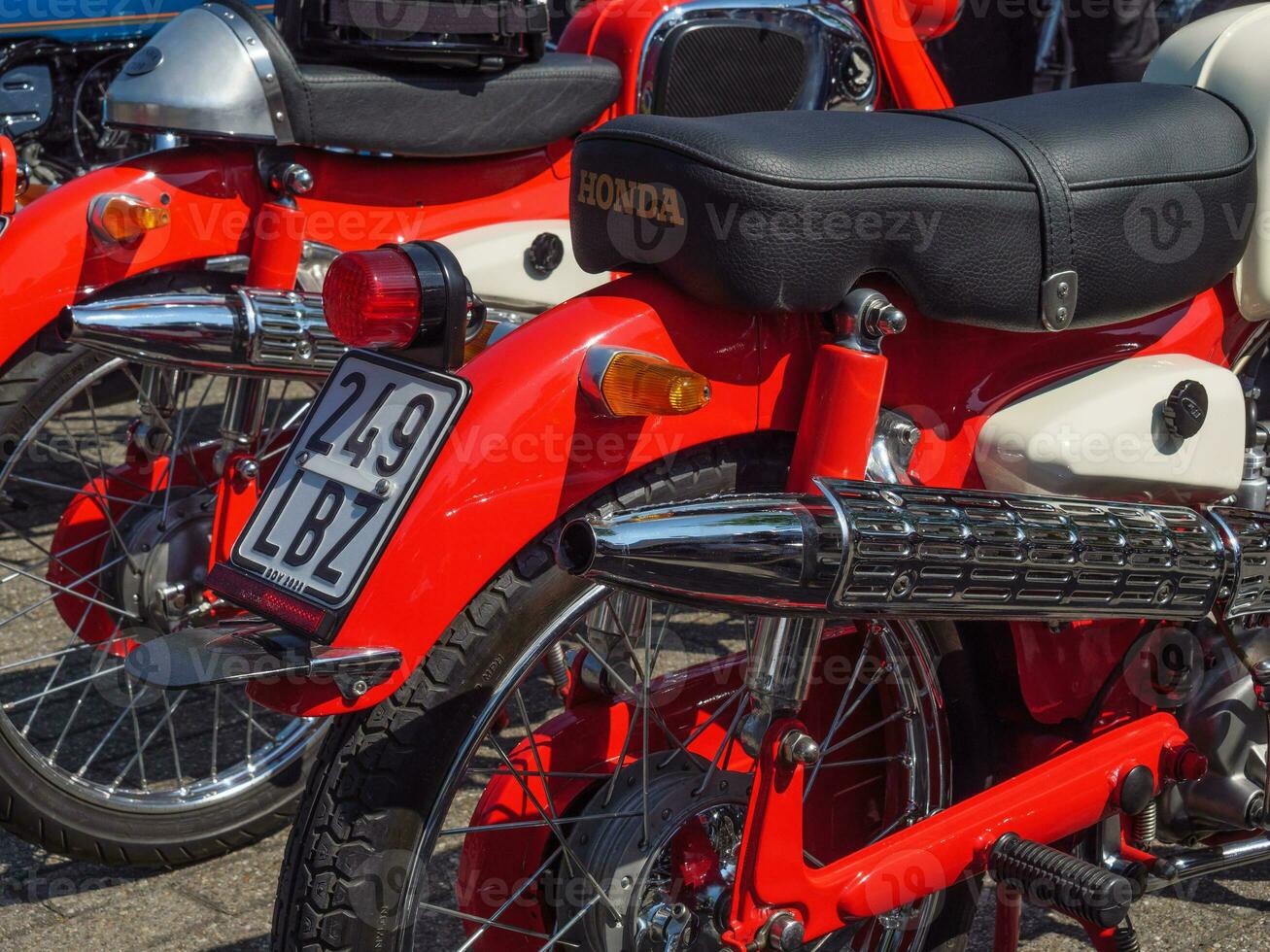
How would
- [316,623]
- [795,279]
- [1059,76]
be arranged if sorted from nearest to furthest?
[316,623] → [795,279] → [1059,76]

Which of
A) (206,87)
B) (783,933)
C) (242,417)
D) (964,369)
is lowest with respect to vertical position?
(783,933)

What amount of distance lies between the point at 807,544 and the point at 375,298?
547 millimetres

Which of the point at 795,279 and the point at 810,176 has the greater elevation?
the point at 810,176

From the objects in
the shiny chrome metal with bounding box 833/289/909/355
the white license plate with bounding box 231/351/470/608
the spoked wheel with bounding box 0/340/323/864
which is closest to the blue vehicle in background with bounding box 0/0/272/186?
the spoked wheel with bounding box 0/340/323/864

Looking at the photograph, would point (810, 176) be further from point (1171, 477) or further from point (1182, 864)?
point (1182, 864)

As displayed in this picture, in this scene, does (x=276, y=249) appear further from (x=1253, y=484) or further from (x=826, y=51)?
(x=1253, y=484)

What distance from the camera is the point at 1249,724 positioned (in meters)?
2.23

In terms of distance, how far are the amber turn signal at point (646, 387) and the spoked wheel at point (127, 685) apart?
132cm

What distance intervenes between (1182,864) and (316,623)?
1264 millimetres

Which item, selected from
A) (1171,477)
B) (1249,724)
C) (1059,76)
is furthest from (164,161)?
(1059,76)

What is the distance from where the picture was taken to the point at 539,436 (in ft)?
5.61

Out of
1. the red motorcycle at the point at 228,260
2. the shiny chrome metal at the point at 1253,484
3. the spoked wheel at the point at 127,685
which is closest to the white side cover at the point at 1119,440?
the shiny chrome metal at the point at 1253,484

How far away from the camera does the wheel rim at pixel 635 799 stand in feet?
5.94

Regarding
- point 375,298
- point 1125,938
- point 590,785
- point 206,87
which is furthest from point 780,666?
point 206,87
